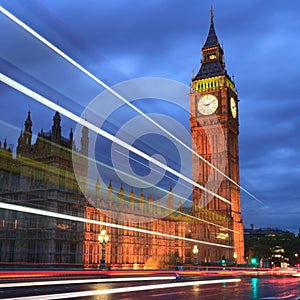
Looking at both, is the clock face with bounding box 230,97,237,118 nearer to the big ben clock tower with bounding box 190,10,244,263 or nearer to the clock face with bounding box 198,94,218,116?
the big ben clock tower with bounding box 190,10,244,263

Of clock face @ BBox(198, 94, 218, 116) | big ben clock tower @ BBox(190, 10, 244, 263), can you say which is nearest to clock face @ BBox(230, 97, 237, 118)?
big ben clock tower @ BBox(190, 10, 244, 263)

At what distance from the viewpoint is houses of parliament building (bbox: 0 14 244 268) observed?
54.3 metres

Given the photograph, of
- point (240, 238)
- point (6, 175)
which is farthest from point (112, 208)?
point (240, 238)

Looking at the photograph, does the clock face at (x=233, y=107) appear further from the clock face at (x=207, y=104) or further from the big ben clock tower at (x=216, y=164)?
the clock face at (x=207, y=104)

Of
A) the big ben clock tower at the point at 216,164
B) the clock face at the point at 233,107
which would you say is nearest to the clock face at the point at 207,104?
the big ben clock tower at the point at 216,164

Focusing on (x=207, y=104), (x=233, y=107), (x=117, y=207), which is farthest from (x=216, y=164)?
(x=117, y=207)

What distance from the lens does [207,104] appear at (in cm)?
10550

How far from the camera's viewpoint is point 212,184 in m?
101

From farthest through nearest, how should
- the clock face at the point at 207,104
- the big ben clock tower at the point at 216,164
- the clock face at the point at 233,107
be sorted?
1. the clock face at the point at 233,107
2. the clock face at the point at 207,104
3. the big ben clock tower at the point at 216,164

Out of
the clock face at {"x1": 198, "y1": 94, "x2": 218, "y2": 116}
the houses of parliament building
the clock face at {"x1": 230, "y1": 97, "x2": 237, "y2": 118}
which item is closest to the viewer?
the houses of parliament building

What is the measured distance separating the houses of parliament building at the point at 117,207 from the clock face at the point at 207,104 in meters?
0.24

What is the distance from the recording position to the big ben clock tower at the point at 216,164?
319 ft

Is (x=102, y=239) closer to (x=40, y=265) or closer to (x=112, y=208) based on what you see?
(x=40, y=265)

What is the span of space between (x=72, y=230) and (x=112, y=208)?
418 inches
